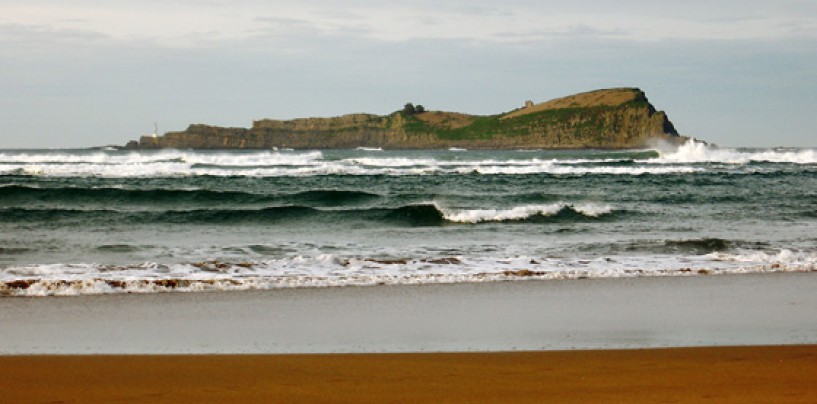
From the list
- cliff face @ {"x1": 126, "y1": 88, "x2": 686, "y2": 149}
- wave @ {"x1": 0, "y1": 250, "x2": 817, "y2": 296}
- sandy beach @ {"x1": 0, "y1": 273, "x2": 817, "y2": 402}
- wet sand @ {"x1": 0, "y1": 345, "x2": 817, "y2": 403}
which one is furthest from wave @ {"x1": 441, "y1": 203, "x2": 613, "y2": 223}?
cliff face @ {"x1": 126, "y1": 88, "x2": 686, "y2": 149}

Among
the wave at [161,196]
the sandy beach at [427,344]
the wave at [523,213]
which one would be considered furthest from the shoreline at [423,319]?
the wave at [161,196]

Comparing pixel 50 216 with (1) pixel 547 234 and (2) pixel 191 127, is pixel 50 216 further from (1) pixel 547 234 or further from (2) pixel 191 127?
(2) pixel 191 127

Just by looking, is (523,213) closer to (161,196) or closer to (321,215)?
(321,215)

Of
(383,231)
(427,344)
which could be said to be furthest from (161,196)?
(427,344)

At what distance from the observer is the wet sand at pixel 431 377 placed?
460 centimetres

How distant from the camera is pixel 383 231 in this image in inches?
617

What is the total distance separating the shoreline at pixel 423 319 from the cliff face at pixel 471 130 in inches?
4780

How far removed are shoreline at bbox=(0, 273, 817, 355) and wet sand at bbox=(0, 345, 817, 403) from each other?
0.36m

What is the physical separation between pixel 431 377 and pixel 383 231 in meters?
10.7

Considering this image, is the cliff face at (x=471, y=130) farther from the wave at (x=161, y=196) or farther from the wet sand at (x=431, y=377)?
the wet sand at (x=431, y=377)

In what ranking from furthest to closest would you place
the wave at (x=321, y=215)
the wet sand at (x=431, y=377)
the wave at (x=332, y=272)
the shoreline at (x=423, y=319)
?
the wave at (x=321, y=215)
the wave at (x=332, y=272)
the shoreline at (x=423, y=319)
the wet sand at (x=431, y=377)

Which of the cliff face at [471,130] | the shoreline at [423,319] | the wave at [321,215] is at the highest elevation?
the cliff face at [471,130]

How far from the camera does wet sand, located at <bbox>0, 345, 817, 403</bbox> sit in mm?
4602

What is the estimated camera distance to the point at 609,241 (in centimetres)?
1350
